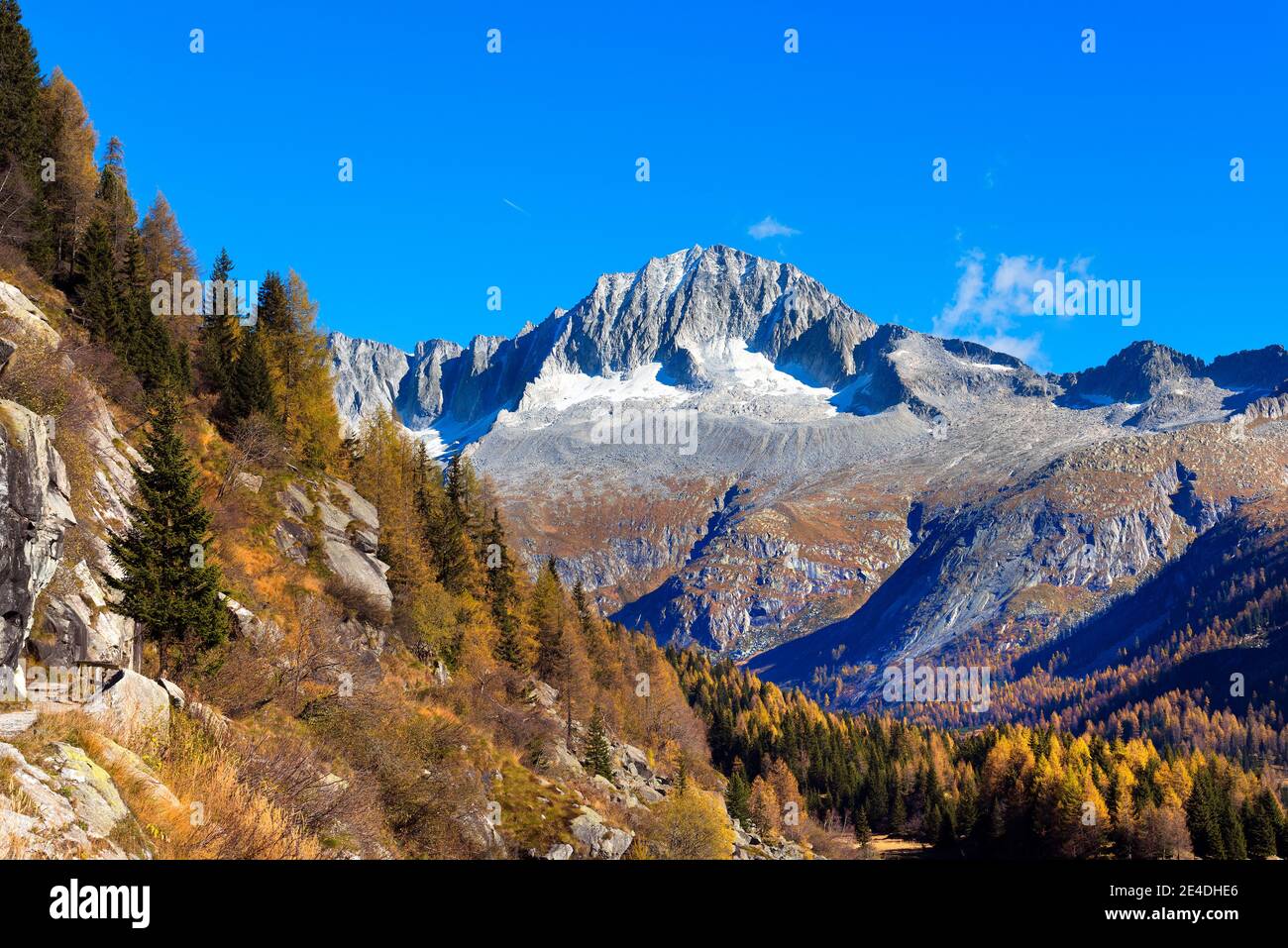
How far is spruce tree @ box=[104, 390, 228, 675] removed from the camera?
89.5ft

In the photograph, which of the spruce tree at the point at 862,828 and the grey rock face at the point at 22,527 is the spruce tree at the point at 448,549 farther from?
the spruce tree at the point at 862,828

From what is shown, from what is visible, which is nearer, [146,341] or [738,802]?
[146,341]

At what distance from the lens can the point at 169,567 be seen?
28.3 m

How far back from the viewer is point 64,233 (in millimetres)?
49344

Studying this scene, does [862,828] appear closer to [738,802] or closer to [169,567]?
[738,802]

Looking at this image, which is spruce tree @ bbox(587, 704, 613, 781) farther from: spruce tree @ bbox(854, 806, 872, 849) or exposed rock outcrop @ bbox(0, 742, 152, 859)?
spruce tree @ bbox(854, 806, 872, 849)

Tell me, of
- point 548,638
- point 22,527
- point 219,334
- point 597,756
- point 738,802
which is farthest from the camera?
point 738,802

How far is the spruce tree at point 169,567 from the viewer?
27.3 m

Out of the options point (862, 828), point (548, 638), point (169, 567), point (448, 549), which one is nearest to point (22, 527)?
point (169, 567)

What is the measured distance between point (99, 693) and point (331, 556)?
31388mm

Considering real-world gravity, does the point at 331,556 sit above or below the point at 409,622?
above
